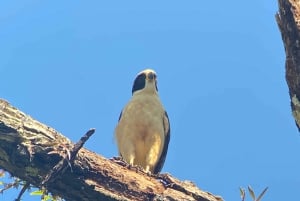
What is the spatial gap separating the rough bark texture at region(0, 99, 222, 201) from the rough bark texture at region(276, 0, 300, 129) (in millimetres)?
1263

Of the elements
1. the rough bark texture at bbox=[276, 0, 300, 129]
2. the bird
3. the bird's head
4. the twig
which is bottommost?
the twig

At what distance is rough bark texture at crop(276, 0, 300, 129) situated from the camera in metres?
3.44

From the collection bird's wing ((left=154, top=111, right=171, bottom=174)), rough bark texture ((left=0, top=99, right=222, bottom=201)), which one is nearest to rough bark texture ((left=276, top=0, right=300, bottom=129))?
rough bark texture ((left=0, top=99, right=222, bottom=201))

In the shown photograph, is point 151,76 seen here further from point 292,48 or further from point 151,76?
point 292,48

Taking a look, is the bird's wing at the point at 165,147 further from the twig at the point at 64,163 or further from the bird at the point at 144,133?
the twig at the point at 64,163

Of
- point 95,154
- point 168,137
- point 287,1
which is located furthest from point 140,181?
point 168,137

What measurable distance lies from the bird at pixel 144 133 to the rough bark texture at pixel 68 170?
133 inches

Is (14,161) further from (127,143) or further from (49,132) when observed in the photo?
(127,143)

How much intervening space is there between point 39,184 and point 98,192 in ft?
1.46

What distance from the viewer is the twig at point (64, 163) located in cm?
388

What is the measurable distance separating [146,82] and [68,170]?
16.9ft

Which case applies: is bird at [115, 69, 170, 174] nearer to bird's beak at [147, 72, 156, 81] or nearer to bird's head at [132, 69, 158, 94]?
bird's head at [132, 69, 158, 94]

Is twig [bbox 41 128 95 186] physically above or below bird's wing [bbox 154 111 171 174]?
below

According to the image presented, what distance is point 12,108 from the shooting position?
4.27m
